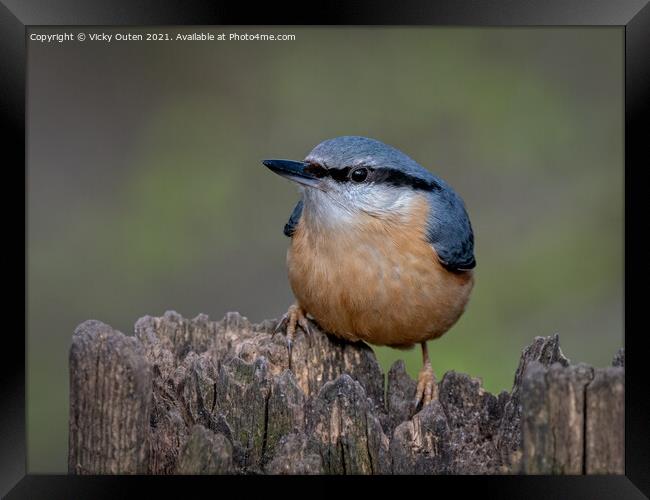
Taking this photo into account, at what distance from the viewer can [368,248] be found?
15.4 feet

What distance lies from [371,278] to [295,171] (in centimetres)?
72

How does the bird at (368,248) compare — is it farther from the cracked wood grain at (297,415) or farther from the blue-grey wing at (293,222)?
the cracked wood grain at (297,415)

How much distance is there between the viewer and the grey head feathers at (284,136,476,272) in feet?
14.9

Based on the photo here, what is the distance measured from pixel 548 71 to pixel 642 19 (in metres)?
3.54

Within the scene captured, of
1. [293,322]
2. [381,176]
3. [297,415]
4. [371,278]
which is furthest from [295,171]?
[297,415]

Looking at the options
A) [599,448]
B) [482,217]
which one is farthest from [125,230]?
[599,448]

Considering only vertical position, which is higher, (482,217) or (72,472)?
(482,217)

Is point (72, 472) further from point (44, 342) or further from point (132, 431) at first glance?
point (44, 342)

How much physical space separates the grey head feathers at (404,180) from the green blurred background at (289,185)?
1.49m

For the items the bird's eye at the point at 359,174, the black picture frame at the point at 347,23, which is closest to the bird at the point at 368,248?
the bird's eye at the point at 359,174

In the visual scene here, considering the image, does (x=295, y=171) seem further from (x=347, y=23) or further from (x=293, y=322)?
(x=347, y=23)

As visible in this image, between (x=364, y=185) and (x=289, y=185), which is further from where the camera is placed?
(x=289, y=185)

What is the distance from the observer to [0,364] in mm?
3455

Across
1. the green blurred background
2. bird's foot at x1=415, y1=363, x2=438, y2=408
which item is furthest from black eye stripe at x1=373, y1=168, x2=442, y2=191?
the green blurred background
